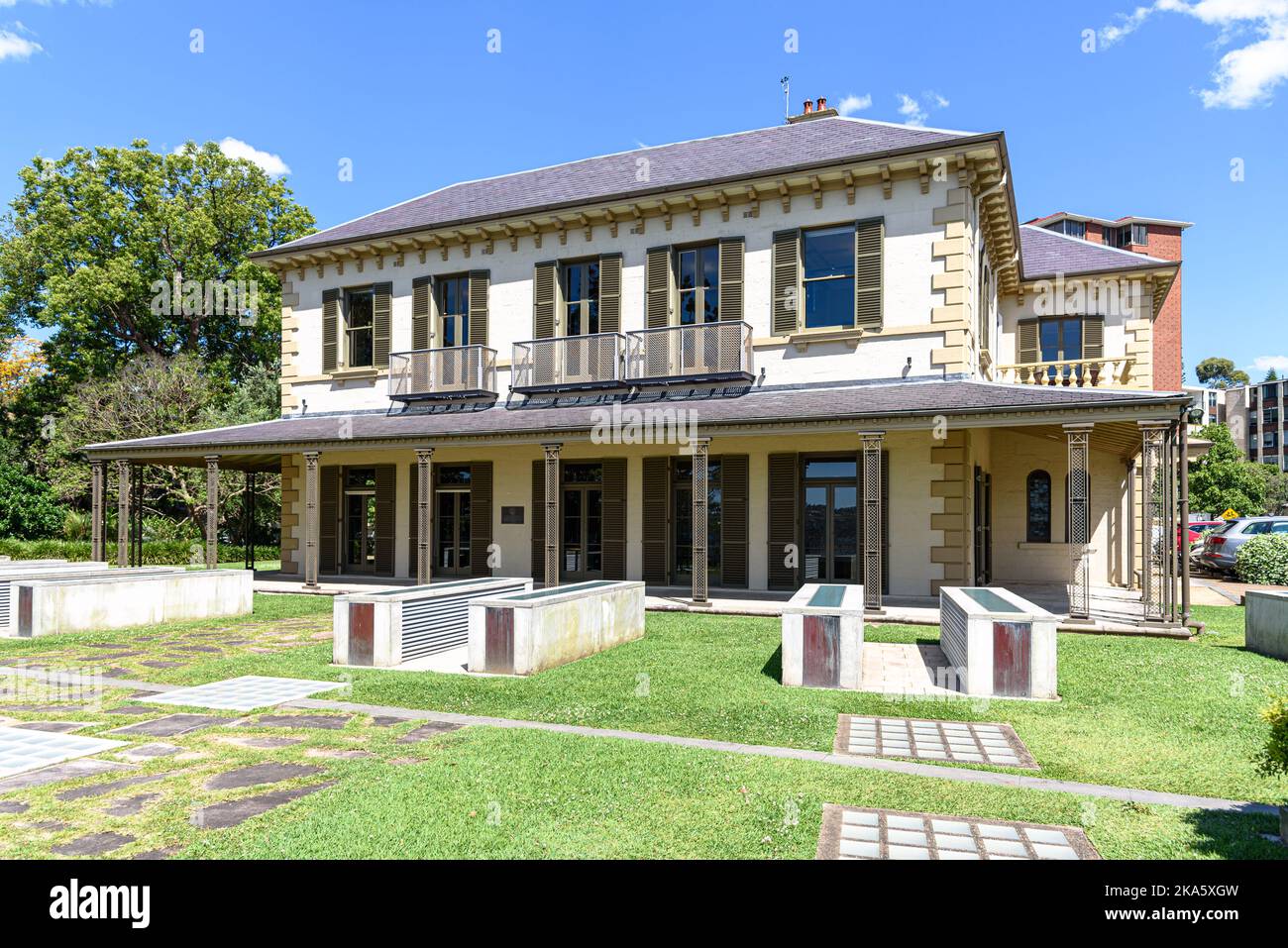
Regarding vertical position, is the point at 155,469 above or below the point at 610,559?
above

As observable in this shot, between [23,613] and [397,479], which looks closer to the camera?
[23,613]

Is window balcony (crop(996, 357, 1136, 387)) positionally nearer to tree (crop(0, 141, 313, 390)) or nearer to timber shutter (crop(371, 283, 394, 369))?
timber shutter (crop(371, 283, 394, 369))

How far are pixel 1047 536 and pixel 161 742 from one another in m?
18.4

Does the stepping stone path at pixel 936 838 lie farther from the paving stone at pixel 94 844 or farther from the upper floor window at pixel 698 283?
the upper floor window at pixel 698 283

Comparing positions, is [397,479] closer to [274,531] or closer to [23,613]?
[23,613]

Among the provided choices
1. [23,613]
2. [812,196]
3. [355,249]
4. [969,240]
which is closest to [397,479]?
[355,249]

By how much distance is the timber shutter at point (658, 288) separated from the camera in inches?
697

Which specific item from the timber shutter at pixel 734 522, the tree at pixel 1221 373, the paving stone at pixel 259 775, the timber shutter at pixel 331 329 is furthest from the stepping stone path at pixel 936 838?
the tree at pixel 1221 373

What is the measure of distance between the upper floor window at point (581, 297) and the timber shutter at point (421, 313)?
139 inches

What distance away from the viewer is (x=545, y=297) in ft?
61.9

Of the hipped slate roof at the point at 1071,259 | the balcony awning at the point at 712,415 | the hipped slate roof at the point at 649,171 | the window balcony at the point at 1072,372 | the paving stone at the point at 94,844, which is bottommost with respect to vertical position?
the paving stone at the point at 94,844

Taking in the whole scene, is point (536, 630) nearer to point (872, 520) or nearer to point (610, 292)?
point (872, 520)

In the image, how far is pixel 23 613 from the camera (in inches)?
480

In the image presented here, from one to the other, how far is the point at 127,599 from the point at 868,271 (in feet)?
46.2
